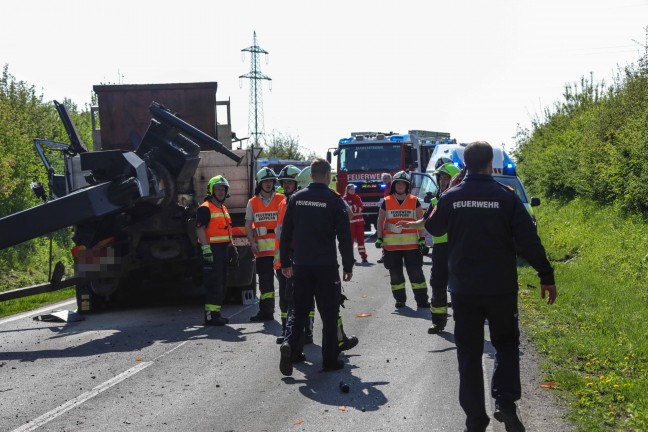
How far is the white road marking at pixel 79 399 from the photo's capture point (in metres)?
7.09

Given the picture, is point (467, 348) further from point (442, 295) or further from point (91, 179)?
point (91, 179)

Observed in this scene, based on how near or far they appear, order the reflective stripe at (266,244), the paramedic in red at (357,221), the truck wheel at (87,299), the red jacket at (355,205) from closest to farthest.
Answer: the reflective stripe at (266,244) → the truck wheel at (87,299) → the paramedic in red at (357,221) → the red jacket at (355,205)

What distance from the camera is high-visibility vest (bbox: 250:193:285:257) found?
11711 mm

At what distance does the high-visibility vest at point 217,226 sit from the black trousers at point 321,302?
11.1 ft

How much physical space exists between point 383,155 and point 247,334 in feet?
60.8

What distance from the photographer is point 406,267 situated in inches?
514

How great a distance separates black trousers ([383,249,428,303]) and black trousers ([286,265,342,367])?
4164 mm

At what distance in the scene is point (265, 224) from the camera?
11.8 m

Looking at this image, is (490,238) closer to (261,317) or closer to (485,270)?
(485,270)

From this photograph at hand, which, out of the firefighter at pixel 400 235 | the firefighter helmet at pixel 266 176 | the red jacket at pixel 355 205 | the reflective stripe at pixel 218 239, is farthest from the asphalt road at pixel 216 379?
the red jacket at pixel 355 205

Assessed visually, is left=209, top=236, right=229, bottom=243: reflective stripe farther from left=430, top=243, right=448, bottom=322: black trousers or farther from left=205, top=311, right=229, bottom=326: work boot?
left=430, top=243, right=448, bottom=322: black trousers

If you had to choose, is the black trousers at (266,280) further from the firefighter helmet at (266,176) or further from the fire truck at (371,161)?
the fire truck at (371,161)

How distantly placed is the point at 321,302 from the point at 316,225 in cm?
74

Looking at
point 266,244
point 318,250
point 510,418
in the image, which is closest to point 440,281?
point 266,244
